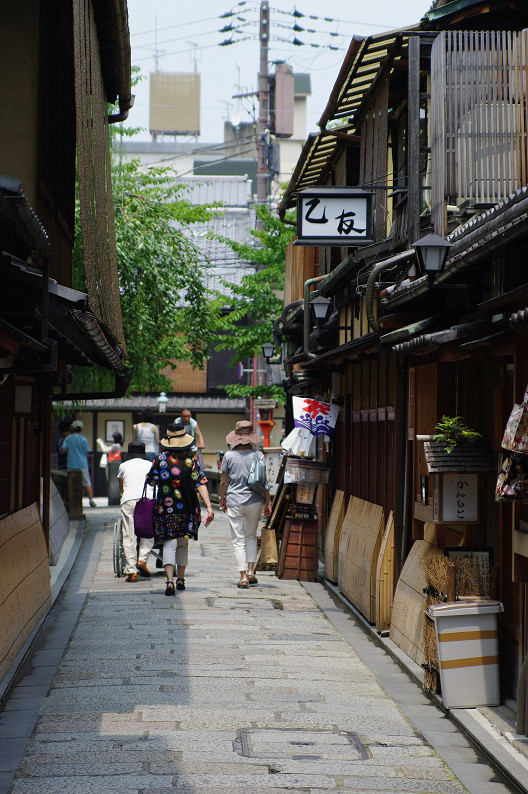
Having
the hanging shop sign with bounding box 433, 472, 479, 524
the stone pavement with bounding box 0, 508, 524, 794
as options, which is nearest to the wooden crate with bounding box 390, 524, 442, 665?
the stone pavement with bounding box 0, 508, 524, 794

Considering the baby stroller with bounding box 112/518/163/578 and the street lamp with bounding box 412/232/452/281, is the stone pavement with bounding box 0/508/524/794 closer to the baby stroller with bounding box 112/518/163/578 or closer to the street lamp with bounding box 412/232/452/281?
the baby stroller with bounding box 112/518/163/578

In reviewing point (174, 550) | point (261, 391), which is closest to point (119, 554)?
point (174, 550)

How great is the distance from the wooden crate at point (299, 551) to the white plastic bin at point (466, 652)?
25.5 ft

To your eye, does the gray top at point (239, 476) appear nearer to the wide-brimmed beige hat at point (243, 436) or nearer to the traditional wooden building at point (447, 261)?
the wide-brimmed beige hat at point (243, 436)

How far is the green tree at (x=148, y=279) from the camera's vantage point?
2152 centimetres

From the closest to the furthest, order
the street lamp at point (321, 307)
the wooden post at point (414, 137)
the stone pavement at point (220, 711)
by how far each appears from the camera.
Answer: the stone pavement at point (220, 711) → the wooden post at point (414, 137) → the street lamp at point (321, 307)

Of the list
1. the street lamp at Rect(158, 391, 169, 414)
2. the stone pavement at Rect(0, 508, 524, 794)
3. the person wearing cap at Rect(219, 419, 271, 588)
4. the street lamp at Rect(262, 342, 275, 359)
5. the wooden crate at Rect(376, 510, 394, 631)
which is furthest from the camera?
the street lamp at Rect(158, 391, 169, 414)

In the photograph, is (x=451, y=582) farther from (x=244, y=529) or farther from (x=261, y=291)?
(x=261, y=291)

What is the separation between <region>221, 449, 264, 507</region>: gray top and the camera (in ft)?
48.9

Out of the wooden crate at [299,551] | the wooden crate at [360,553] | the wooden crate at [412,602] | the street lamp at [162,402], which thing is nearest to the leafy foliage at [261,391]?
the street lamp at [162,402]

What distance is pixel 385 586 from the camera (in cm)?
1156

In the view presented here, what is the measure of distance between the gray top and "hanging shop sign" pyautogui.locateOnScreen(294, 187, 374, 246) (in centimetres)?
433

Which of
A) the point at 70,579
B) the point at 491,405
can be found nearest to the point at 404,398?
the point at 491,405

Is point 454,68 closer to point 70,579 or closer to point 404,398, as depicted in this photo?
point 404,398
